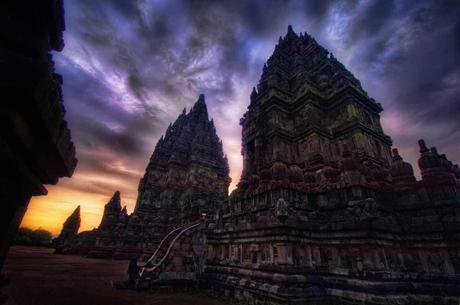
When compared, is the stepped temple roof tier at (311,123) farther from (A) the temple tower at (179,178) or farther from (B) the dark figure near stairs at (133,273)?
(A) the temple tower at (179,178)

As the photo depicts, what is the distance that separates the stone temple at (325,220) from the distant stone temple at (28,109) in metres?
6.21

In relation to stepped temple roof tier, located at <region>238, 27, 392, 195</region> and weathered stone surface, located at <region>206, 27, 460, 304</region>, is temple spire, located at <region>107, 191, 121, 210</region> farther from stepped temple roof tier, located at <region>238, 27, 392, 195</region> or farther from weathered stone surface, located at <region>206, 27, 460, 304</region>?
weathered stone surface, located at <region>206, 27, 460, 304</region>

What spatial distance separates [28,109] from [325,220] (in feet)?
27.9

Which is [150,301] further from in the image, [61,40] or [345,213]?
[61,40]

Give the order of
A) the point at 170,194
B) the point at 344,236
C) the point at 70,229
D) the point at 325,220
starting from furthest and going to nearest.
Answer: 1. the point at 170,194
2. the point at 70,229
3. the point at 325,220
4. the point at 344,236

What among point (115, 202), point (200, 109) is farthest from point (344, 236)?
point (200, 109)

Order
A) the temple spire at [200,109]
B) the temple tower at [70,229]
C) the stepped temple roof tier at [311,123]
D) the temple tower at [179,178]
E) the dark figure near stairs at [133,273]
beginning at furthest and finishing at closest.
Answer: the temple spire at [200,109] < the temple tower at [70,229] < the temple tower at [179,178] < the stepped temple roof tier at [311,123] < the dark figure near stairs at [133,273]

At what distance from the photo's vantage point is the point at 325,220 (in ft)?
25.8

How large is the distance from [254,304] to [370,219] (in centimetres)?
430

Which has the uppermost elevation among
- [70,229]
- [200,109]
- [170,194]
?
[200,109]

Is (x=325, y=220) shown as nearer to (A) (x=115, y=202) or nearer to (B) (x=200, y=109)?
(A) (x=115, y=202)

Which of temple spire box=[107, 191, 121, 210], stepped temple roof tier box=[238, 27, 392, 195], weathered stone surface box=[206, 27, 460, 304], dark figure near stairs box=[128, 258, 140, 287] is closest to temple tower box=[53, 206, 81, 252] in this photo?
temple spire box=[107, 191, 121, 210]

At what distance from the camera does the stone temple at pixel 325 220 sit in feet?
19.8

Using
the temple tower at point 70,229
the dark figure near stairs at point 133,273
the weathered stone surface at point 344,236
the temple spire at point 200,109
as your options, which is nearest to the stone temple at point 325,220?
the weathered stone surface at point 344,236
